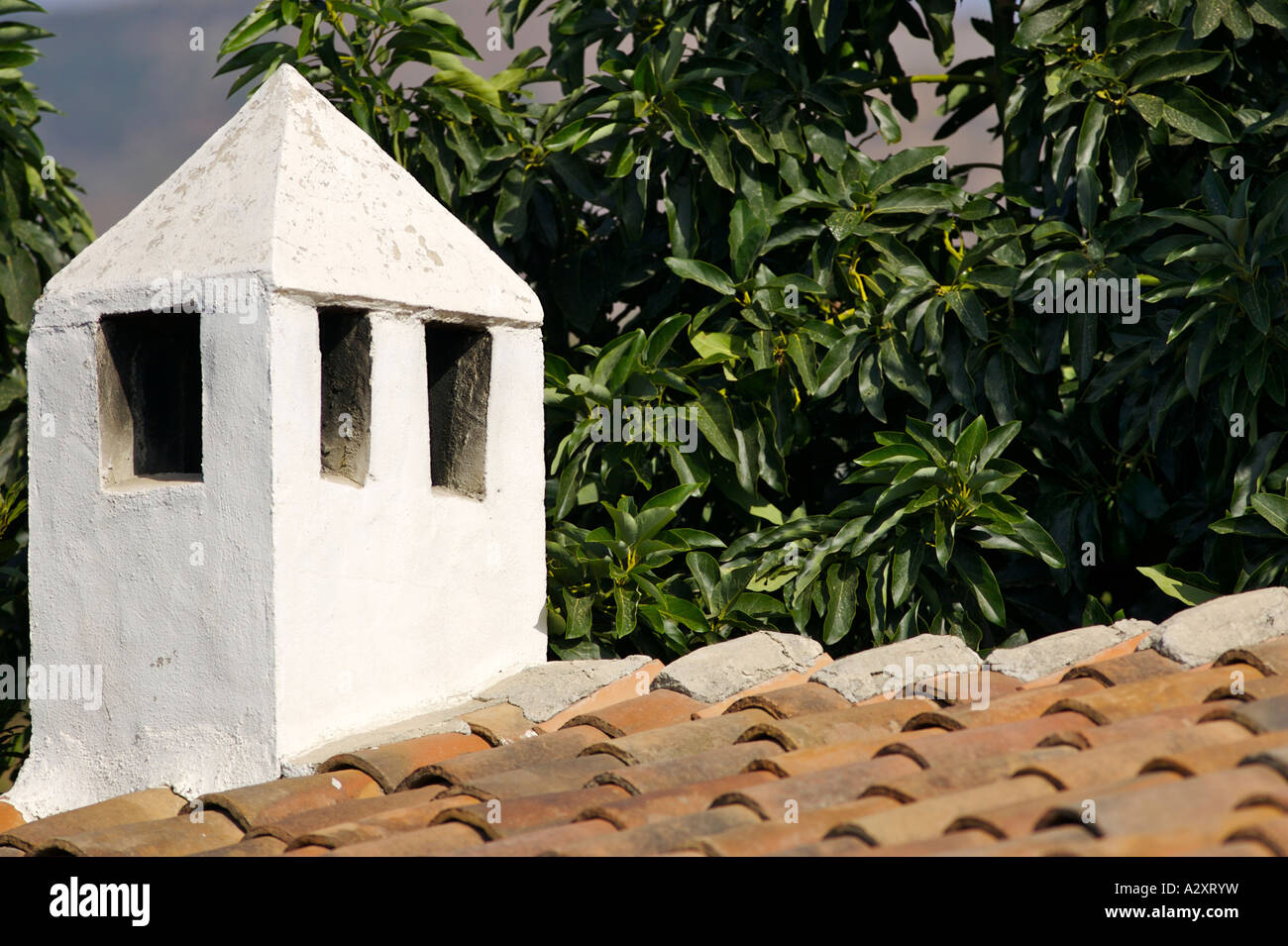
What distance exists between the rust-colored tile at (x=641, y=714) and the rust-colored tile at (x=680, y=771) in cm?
44

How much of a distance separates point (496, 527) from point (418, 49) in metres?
2.46

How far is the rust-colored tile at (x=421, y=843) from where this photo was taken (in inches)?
89.8

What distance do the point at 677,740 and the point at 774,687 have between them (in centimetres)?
80

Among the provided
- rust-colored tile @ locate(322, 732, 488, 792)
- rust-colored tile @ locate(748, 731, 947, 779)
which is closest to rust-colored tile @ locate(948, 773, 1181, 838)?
rust-colored tile @ locate(748, 731, 947, 779)

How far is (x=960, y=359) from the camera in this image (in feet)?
15.5

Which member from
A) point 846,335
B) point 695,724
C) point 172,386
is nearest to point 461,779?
point 695,724

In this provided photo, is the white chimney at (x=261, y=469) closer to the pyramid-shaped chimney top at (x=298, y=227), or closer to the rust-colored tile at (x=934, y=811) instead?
the pyramid-shaped chimney top at (x=298, y=227)

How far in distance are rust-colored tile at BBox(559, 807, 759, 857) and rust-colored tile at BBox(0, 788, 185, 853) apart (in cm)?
120

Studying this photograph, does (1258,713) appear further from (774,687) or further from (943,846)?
(774,687)

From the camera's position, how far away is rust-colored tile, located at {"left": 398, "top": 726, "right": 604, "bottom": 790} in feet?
9.60

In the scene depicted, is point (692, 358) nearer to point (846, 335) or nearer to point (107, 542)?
point (846, 335)

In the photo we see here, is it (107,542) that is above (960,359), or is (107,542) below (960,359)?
below

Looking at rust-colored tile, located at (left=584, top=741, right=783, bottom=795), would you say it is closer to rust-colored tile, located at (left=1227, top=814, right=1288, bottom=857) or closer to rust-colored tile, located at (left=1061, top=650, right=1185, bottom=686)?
rust-colored tile, located at (left=1061, top=650, right=1185, bottom=686)

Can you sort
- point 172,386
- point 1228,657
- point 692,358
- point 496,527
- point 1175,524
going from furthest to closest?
point 692,358 → point 1175,524 → point 496,527 → point 172,386 → point 1228,657
